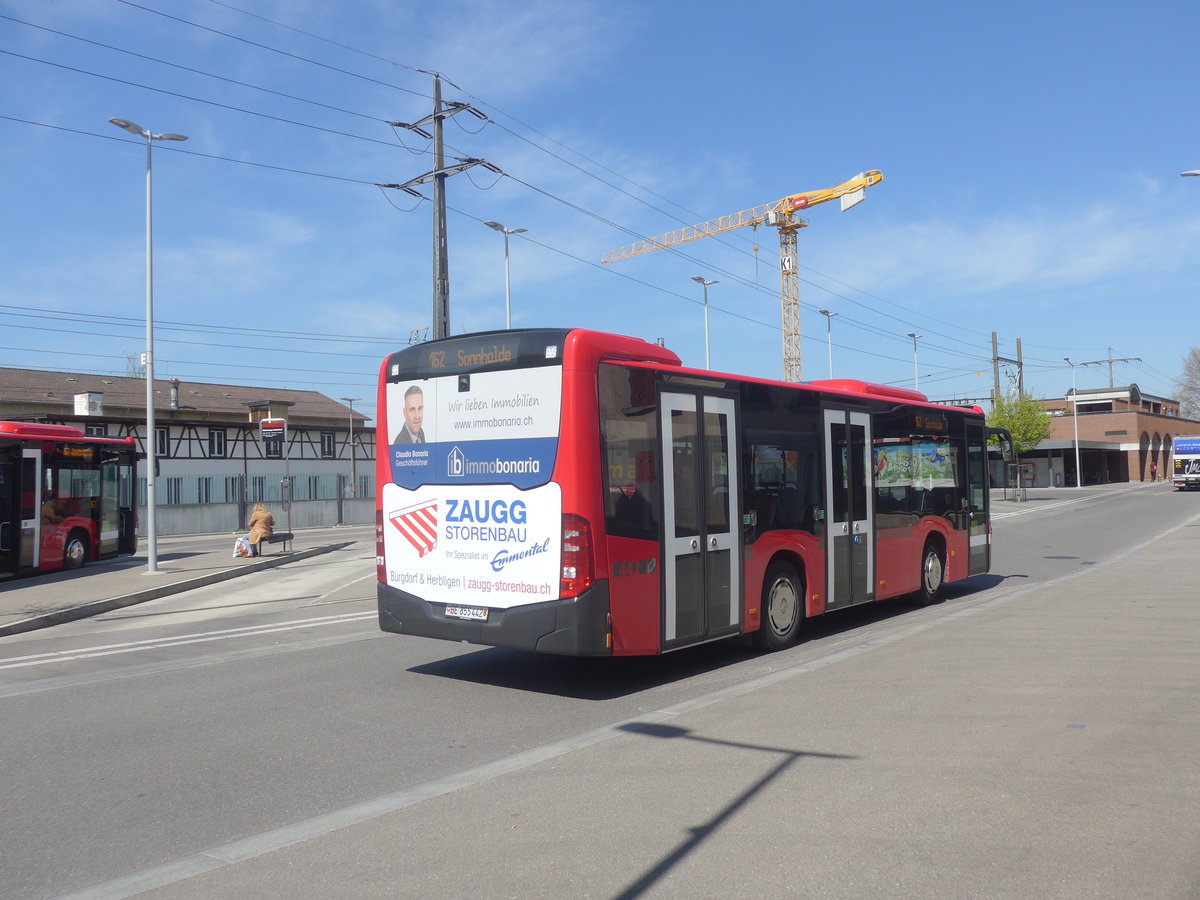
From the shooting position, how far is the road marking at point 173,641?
10.4 m

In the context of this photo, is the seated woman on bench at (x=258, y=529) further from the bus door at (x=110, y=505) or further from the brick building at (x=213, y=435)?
the brick building at (x=213, y=435)

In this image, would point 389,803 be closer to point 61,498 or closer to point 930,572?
point 930,572

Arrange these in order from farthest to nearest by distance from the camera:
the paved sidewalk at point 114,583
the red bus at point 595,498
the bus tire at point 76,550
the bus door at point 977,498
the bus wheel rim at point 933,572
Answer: the bus tire at point 76,550, the bus door at point 977,498, the paved sidewalk at point 114,583, the bus wheel rim at point 933,572, the red bus at point 595,498

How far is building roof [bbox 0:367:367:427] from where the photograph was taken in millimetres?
54156

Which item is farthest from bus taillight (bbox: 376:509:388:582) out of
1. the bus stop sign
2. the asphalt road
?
the bus stop sign

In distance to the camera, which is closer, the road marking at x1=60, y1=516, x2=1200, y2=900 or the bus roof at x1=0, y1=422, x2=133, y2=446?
the road marking at x1=60, y1=516, x2=1200, y2=900

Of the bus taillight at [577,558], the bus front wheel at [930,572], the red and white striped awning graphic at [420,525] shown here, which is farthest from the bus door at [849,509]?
the red and white striped awning graphic at [420,525]

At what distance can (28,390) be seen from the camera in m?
55.6

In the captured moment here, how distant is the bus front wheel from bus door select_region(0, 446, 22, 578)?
1631 cm

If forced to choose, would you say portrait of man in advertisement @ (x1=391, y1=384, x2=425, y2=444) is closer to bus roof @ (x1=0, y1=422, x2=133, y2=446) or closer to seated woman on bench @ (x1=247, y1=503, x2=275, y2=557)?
bus roof @ (x1=0, y1=422, x2=133, y2=446)

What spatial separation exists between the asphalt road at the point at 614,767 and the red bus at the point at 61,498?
9.06 m

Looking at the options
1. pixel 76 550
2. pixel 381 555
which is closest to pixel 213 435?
pixel 76 550

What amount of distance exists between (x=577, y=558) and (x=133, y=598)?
1104 cm

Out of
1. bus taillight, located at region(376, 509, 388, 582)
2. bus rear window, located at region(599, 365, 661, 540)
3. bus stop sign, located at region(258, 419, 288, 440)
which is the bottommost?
bus taillight, located at region(376, 509, 388, 582)
